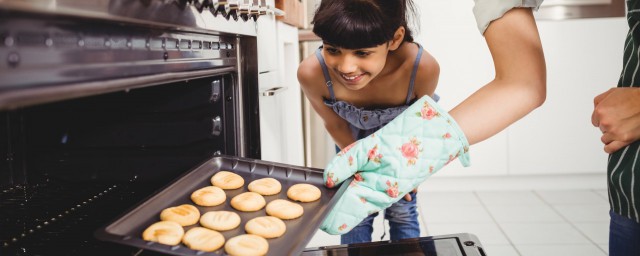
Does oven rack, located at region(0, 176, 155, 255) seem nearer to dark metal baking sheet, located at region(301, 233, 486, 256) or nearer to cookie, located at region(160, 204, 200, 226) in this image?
cookie, located at region(160, 204, 200, 226)

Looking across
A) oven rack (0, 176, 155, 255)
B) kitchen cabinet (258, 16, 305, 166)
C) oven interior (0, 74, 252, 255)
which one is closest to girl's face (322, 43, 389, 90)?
kitchen cabinet (258, 16, 305, 166)

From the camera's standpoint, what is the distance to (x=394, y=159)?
91 centimetres

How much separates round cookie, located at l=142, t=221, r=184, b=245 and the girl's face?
67 cm

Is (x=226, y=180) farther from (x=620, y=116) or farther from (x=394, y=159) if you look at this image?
(x=620, y=116)

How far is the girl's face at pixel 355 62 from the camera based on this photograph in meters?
1.29

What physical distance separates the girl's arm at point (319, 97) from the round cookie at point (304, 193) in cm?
71

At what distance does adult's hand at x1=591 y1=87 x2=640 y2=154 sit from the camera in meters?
0.81

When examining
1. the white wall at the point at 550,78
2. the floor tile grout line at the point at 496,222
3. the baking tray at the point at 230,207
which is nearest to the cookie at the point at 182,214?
the baking tray at the point at 230,207

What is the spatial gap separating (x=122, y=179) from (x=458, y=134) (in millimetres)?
641

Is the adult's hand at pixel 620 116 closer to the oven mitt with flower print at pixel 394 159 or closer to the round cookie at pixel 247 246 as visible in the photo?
the oven mitt with flower print at pixel 394 159

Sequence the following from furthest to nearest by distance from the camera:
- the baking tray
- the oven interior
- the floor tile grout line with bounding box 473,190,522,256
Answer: the floor tile grout line with bounding box 473,190,522,256 < the oven interior < the baking tray

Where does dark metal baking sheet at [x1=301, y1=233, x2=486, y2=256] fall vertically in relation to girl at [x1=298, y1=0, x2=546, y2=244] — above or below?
below

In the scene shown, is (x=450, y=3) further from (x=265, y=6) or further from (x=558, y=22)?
(x=265, y=6)

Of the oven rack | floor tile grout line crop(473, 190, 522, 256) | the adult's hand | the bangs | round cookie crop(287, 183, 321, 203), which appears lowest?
floor tile grout line crop(473, 190, 522, 256)
